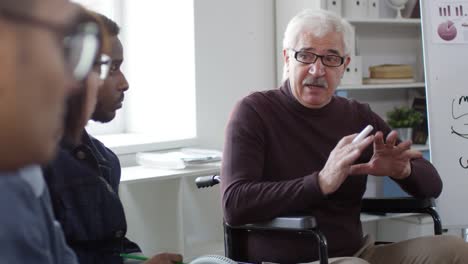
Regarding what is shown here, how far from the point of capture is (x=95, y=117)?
52.0 inches

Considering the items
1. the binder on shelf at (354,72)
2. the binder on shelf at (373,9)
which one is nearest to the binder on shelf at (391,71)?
the binder on shelf at (354,72)

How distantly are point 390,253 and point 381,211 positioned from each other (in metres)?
0.15

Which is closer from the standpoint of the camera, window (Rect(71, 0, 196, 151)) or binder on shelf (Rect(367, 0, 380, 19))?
window (Rect(71, 0, 196, 151))

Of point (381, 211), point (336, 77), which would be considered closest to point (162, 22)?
point (336, 77)

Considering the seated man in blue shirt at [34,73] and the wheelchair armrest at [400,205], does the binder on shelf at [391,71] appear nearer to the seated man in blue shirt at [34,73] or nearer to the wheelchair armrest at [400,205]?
the wheelchair armrest at [400,205]

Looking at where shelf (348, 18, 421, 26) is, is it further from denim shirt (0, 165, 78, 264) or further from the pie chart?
denim shirt (0, 165, 78, 264)

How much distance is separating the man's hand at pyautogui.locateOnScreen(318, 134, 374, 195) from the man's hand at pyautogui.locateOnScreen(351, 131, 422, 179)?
0.11m

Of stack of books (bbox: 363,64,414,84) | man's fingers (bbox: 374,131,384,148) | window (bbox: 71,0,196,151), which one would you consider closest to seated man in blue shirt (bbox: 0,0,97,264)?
man's fingers (bbox: 374,131,384,148)

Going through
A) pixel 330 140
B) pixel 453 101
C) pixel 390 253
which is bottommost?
pixel 390 253

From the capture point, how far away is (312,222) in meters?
1.52

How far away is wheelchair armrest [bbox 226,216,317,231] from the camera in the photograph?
1516 mm

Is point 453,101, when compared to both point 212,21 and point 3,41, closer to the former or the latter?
point 212,21

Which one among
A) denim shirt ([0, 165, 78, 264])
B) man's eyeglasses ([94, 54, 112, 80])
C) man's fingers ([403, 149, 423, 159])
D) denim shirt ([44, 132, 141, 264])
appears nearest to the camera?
man's eyeglasses ([94, 54, 112, 80])

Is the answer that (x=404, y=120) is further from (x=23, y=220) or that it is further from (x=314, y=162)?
(x=23, y=220)
